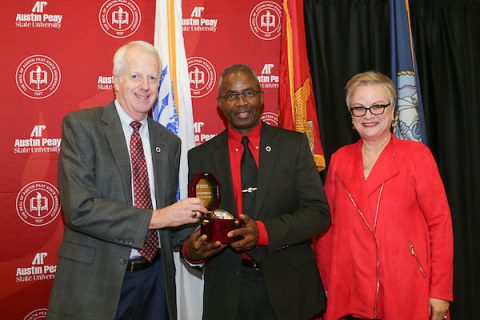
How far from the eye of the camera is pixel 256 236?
2.07 metres

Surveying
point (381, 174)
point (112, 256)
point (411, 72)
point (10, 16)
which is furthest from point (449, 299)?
point (10, 16)

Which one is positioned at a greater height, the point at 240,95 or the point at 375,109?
the point at 240,95

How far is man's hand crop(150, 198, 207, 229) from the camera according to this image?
6.43ft

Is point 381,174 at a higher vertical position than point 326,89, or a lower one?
lower

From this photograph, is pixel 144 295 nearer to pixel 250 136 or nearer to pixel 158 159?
pixel 158 159

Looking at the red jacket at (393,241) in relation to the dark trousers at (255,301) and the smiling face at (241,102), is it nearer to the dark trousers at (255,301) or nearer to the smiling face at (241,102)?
the dark trousers at (255,301)

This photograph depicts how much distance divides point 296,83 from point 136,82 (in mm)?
1620

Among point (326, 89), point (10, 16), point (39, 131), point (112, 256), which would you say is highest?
point (10, 16)

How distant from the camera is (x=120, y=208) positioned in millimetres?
1942

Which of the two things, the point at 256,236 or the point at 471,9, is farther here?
the point at 471,9

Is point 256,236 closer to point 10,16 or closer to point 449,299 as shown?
point 449,299

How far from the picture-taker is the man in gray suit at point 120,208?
6.39 feet

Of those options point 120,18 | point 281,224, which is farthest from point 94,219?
point 120,18

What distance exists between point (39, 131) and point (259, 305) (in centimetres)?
237
